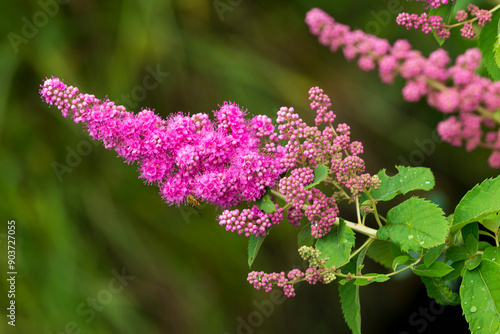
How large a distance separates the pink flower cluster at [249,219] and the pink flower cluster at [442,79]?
88cm

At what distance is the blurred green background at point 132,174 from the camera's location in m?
1.99

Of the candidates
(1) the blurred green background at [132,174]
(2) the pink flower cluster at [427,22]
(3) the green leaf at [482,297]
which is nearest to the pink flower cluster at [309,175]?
(3) the green leaf at [482,297]

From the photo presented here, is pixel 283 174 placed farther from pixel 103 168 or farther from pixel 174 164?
pixel 103 168

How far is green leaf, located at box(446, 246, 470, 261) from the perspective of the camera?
1089mm

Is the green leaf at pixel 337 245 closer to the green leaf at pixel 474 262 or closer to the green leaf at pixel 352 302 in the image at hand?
the green leaf at pixel 352 302

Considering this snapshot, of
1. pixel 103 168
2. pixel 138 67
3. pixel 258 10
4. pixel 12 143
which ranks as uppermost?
pixel 258 10

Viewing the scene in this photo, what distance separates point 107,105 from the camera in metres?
1.03

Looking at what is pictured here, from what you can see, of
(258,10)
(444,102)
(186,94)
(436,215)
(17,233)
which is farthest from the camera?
(258,10)

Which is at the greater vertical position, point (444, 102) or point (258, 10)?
point (258, 10)

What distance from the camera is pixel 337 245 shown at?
106cm

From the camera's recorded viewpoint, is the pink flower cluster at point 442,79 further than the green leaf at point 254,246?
Yes

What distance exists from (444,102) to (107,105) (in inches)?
41.6

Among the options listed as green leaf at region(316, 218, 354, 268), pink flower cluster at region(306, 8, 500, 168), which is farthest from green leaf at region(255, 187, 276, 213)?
pink flower cluster at region(306, 8, 500, 168)

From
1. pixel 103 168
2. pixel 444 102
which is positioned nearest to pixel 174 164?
pixel 444 102
